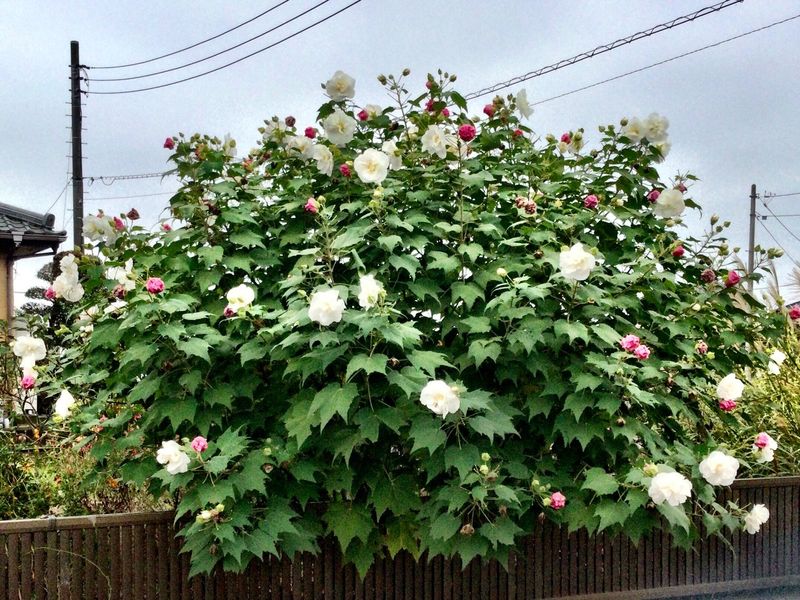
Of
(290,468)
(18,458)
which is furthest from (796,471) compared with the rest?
(18,458)

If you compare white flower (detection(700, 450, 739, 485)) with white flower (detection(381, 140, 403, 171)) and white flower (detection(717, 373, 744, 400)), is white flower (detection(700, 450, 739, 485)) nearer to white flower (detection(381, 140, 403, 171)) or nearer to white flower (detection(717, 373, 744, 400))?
white flower (detection(717, 373, 744, 400))

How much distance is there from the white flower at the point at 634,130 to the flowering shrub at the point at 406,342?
0.04 ft

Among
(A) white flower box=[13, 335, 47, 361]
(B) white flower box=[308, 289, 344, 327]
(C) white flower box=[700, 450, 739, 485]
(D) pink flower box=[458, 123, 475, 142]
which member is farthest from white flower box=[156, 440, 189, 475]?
(C) white flower box=[700, 450, 739, 485]

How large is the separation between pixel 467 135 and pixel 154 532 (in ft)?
8.46

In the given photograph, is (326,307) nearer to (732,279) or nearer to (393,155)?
(393,155)

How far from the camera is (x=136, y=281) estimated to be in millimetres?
3789

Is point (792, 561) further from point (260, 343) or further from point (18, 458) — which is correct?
point (18, 458)

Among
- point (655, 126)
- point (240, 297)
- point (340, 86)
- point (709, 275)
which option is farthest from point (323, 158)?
point (709, 275)

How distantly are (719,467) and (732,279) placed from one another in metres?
1.27

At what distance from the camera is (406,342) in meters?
3.40

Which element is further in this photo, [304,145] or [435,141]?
[304,145]

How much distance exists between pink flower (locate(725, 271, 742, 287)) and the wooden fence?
60.6 inches

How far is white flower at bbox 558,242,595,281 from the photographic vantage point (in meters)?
3.47

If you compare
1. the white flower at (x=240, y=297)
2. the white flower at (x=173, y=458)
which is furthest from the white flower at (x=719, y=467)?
the white flower at (x=173, y=458)
